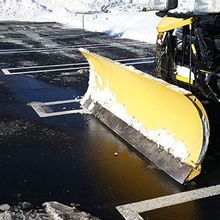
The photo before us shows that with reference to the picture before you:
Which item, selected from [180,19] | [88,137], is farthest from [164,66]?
[88,137]

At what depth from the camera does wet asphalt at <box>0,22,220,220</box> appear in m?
3.75

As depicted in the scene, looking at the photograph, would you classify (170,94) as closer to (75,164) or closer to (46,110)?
(75,164)

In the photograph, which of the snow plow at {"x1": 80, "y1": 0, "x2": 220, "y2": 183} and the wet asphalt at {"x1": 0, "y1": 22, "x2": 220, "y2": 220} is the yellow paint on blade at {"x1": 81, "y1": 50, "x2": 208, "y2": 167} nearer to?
the snow plow at {"x1": 80, "y1": 0, "x2": 220, "y2": 183}

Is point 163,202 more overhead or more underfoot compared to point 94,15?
more overhead

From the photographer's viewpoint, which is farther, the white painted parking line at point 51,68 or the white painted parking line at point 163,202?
the white painted parking line at point 51,68

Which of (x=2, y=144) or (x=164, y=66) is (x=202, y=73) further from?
(x=2, y=144)

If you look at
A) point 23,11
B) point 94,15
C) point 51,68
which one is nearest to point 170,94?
point 51,68

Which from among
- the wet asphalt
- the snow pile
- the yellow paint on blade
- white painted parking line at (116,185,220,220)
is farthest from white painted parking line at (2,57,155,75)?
the snow pile

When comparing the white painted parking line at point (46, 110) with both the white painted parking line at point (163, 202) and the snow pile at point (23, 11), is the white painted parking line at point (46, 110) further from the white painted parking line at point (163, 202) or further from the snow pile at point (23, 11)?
the snow pile at point (23, 11)

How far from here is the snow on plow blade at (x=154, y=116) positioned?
398 centimetres

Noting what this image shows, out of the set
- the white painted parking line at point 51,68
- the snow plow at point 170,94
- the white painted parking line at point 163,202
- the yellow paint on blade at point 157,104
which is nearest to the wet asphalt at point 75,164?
the white painted parking line at point 163,202

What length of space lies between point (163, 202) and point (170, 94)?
44.4 inches

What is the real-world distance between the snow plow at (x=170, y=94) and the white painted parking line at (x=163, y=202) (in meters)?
0.19

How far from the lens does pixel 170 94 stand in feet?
13.9
